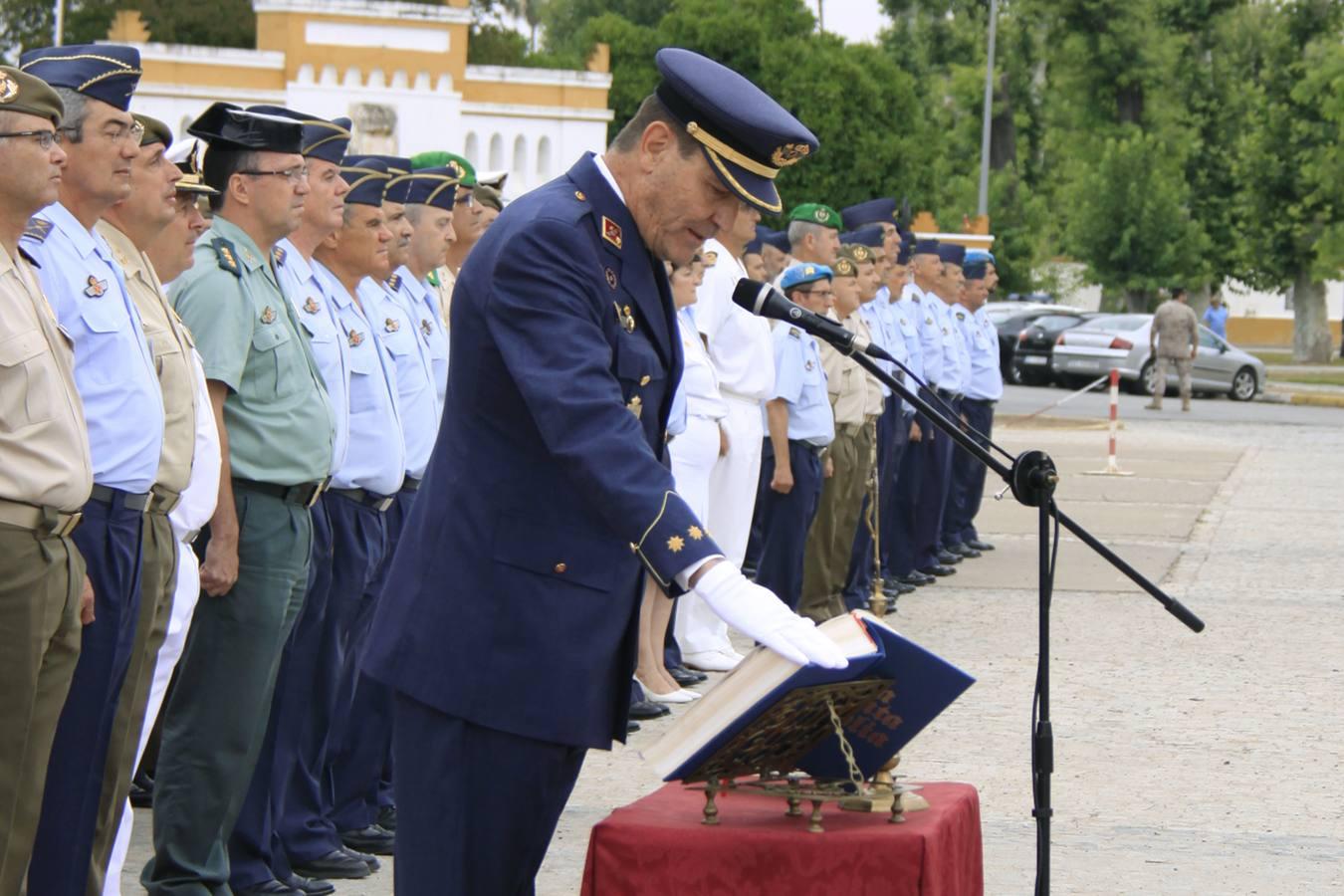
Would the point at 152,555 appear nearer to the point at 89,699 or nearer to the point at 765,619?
the point at 89,699

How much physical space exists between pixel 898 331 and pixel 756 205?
29.8ft

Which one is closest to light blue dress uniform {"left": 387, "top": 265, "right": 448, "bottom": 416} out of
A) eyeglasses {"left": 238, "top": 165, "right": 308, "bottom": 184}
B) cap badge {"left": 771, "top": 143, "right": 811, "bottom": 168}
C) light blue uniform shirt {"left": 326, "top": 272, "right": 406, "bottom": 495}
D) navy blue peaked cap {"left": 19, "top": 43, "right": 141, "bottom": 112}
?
light blue uniform shirt {"left": 326, "top": 272, "right": 406, "bottom": 495}

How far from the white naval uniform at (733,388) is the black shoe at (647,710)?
0.84 m

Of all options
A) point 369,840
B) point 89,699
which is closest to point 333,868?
point 369,840

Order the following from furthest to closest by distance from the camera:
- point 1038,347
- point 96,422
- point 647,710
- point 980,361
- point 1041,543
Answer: point 1038,347 → point 980,361 → point 647,710 → point 96,422 → point 1041,543

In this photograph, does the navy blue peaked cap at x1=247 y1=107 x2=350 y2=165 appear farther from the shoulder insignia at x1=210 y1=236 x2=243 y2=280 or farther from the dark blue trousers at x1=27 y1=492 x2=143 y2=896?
the dark blue trousers at x1=27 y1=492 x2=143 y2=896

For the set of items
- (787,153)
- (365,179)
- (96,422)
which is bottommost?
(96,422)

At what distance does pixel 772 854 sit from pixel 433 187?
3995 mm

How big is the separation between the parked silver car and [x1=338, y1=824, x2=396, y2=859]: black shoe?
92.5 ft

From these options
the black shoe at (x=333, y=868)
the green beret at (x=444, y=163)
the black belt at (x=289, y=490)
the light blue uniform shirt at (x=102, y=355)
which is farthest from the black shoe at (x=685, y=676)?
the light blue uniform shirt at (x=102, y=355)

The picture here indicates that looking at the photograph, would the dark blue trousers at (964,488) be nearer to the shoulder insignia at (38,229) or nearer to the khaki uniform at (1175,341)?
the shoulder insignia at (38,229)

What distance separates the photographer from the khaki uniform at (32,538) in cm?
426

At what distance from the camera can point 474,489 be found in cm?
356

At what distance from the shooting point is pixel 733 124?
355 centimetres
